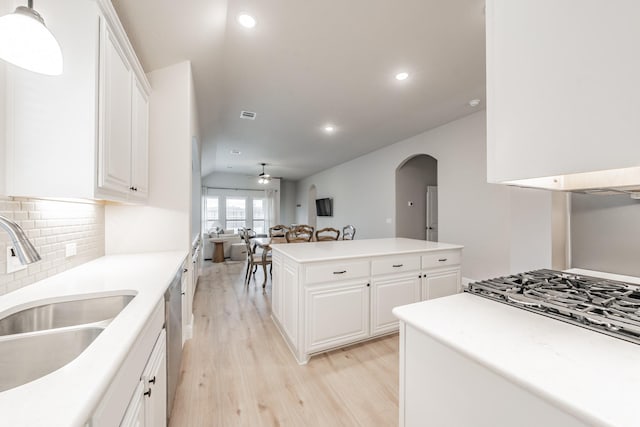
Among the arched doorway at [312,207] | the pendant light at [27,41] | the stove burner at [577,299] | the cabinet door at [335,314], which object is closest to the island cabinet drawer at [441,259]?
the cabinet door at [335,314]

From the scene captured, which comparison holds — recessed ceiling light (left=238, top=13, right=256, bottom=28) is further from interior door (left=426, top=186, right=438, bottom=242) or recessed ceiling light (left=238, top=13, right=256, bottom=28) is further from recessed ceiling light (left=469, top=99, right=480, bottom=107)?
interior door (left=426, top=186, right=438, bottom=242)

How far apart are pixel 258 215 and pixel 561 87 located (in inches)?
368

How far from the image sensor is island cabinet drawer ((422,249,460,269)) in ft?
8.45

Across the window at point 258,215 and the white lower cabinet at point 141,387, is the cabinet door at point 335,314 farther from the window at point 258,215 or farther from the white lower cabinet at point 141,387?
the window at point 258,215

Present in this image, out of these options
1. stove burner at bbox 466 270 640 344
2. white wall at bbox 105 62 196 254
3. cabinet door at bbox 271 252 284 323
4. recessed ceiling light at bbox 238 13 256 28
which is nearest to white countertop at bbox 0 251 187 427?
white wall at bbox 105 62 196 254

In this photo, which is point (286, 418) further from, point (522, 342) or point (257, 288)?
point (257, 288)

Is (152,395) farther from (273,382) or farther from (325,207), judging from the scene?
(325,207)

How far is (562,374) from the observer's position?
A: 23.2 inches

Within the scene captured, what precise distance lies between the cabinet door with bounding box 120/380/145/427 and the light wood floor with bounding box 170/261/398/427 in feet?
2.78

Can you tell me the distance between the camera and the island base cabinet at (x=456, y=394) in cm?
60

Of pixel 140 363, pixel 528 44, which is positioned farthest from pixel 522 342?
pixel 140 363

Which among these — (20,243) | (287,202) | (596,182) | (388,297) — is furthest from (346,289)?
(287,202)

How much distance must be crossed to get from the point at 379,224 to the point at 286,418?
478cm

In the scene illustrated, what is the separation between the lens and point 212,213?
8.66 meters
